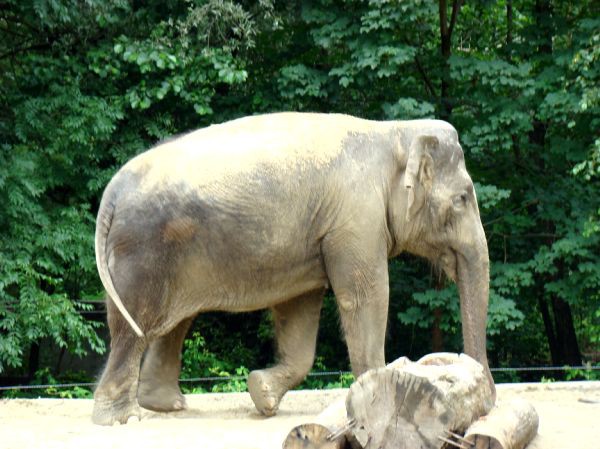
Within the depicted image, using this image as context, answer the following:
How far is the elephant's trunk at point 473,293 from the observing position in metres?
8.44

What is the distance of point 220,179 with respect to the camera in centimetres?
793

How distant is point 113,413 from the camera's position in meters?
7.84

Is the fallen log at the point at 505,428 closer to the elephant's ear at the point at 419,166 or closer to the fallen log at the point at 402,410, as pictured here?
the fallen log at the point at 402,410

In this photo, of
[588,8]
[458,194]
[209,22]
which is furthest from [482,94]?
[458,194]

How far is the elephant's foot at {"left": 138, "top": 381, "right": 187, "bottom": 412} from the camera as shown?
28.0 feet

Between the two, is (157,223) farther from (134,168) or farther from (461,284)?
(461,284)

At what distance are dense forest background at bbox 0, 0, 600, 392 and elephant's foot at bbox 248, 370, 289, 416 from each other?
3.24m

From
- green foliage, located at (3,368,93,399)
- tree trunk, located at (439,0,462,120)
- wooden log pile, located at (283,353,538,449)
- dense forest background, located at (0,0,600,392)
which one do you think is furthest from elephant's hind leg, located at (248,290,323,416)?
tree trunk, located at (439,0,462,120)

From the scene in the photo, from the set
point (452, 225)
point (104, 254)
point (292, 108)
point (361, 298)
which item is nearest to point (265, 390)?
point (361, 298)

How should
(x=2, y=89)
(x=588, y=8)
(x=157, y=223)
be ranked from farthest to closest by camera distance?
(x=588, y=8) < (x=2, y=89) < (x=157, y=223)

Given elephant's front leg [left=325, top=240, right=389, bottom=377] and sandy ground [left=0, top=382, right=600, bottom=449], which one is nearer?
sandy ground [left=0, top=382, right=600, bottom=449]

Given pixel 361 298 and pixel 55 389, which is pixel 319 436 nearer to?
pixel 361 298

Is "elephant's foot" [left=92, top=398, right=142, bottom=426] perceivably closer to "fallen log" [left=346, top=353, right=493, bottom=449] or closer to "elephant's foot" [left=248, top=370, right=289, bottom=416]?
"elephant's foot" [left=248, top=370, right=289, bottom=416]

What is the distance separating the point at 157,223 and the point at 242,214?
582 millimetres
